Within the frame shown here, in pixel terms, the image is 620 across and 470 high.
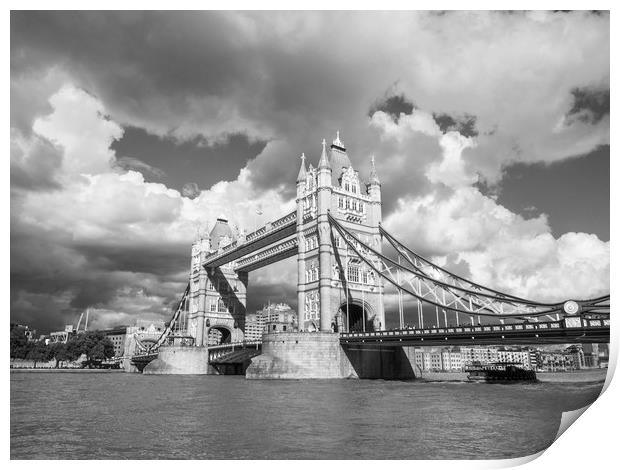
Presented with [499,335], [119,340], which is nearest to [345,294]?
[499,335]

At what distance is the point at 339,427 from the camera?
15.3 metres

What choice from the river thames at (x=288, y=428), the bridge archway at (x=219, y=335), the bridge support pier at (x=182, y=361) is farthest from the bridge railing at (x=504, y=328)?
the bridge archway at (x=219, y=335)

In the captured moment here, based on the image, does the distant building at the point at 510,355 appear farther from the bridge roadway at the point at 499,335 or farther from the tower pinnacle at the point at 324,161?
the bridge roadway at the point at 499,335

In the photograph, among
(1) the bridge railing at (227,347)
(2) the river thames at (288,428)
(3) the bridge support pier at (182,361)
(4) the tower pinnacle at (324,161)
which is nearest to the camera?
(2) the river thames at (288,428)

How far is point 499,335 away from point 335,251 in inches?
851

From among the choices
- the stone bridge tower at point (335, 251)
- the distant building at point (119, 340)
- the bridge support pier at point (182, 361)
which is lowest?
the distant building at point (119, 340)

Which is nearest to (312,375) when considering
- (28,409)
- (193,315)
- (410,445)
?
(28,409)

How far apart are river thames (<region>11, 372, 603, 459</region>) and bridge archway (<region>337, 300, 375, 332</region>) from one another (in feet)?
81.7

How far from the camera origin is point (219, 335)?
85125 millimetres

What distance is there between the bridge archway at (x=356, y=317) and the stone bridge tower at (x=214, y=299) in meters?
32.7

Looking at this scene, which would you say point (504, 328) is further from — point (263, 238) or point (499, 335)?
point (263, 238)

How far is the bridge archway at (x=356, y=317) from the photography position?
Answer: 4944cm

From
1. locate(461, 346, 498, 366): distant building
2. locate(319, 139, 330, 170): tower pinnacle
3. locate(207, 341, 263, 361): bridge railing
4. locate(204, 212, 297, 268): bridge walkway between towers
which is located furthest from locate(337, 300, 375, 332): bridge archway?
locate(461, 346, 498, 366): distant building

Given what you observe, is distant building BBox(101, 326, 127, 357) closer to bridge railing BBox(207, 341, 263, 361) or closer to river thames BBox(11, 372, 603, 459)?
bridge railing BBox(207, 341, 263, 361)
